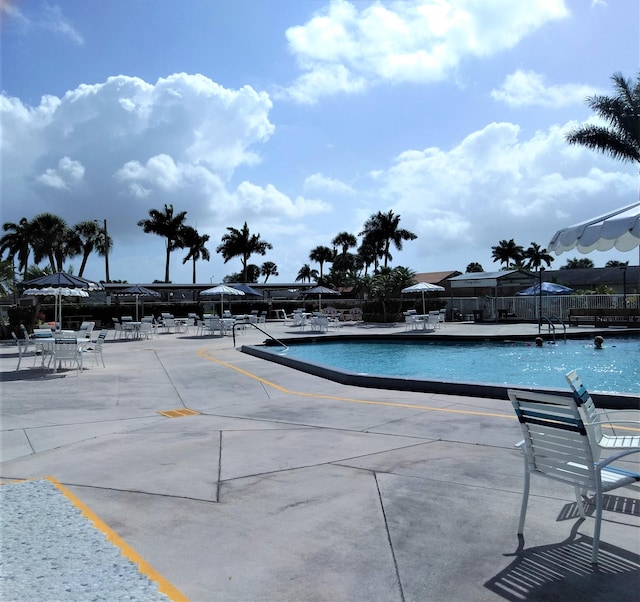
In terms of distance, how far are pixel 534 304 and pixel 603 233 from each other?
87.5 feet

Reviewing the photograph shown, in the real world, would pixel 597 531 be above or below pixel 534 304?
below

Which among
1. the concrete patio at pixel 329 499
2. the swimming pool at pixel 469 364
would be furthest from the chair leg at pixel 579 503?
the swimming pool at pixel 469 364

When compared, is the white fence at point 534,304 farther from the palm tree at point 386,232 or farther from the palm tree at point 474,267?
the palm tree at point 474,267

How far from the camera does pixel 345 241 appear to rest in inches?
3376

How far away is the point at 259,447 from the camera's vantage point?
5543 millimetres

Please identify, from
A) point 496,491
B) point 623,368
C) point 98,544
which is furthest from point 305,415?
point 623,368

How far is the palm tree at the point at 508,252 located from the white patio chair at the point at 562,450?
9572 cm

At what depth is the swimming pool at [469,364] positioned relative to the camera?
9.22 m

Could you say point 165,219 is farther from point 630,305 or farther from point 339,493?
point 339,493

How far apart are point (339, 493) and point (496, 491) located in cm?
122

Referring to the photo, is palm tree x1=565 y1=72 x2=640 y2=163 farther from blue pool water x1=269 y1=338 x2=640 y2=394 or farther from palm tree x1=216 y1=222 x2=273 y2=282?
palm tree x1=216 y1=222 x2=273 y2=282

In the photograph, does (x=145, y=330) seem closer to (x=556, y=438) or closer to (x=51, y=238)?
(x=556, y=438)

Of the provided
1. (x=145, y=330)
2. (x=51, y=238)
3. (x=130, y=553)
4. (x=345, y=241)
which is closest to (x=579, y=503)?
(x=130, y=553)

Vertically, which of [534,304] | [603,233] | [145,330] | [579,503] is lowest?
[579,503]
